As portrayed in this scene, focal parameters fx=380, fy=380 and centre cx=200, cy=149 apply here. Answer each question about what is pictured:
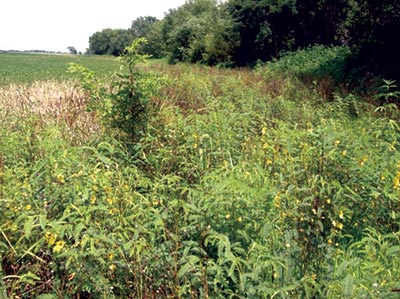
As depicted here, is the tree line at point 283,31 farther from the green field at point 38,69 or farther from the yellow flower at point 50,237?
the yellow flower at point 50,237

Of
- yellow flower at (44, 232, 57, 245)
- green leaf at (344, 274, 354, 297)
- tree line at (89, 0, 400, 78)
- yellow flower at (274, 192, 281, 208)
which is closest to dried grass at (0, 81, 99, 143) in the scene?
yellow flower at (44, 232, 57, 245)

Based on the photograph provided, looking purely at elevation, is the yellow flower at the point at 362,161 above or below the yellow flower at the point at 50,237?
above

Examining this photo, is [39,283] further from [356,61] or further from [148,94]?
[356,61]

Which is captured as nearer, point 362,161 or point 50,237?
point 50,237

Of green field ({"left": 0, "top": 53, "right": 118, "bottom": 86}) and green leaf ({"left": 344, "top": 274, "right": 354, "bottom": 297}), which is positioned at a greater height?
green field ({"left": 0, "top": 53, "right": 118, "bottom": 86})

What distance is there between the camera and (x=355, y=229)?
8.89ft

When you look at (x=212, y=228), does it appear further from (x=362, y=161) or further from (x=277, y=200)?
(x=362, y=161)

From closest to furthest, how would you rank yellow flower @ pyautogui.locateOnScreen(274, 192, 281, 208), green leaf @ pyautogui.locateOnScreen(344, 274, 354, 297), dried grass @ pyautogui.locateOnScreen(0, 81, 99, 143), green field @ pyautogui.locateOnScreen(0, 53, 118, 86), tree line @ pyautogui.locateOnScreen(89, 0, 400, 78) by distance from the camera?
green leaf @ pyautogui.locateOnScreen(344, 274, 354, 297) → yellow flower @ pyautogui.locateOnScreen(274, 192, 281, 208) → dried grass @ pyautogui.locateOnScreen(0, 81, 99, 143) → tree line @ pyautogui.locateOnScreen(89, 0, 400, 78) → green field @ pyautogui.locateOnScreen(0, 53, 118, 86)

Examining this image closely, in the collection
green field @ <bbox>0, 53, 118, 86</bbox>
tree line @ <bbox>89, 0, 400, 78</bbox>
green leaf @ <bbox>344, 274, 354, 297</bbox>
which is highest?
tree line @ <bbox>89, 0, 400, 78</bbox>

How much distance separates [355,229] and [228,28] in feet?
68.7

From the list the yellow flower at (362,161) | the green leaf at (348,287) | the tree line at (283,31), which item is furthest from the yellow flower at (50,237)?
the tree line at (283,31)

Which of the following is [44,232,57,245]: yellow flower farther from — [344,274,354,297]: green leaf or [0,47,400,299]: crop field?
[344,274,354,297]: green leaf

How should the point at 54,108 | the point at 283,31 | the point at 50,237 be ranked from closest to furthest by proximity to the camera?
the point at 50,237, the point at 54,108, the point at 283,31

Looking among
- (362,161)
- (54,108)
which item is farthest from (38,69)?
(362,161)
